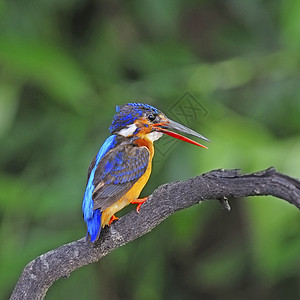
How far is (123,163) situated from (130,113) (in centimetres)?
10

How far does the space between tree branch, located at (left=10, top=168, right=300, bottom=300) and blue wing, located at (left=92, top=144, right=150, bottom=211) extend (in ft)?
0.19

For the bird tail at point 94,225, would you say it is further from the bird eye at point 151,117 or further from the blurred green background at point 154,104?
the blurred green background at point 154,104

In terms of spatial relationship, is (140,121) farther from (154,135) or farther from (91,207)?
(91,207)

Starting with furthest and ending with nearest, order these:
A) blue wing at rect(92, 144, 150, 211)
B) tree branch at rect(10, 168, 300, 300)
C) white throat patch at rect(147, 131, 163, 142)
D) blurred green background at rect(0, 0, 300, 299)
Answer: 1. blurred green background at rect(0, 0, 300, 299)
2. white throat patch at rect(147, 131, 163, 142)
3. blue wing at rect(92, 144, 150, 211)
4. tree branch at rect(10, 168, 300, 300)

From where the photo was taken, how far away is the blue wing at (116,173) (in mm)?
1092

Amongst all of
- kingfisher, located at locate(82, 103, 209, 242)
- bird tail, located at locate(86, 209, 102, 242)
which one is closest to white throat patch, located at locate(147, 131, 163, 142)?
kingfisher, located at locate(82, 103, 209, 242)

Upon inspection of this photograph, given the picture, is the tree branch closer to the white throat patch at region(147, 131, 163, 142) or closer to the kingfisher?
the kingfisher

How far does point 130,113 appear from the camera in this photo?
1.18 m

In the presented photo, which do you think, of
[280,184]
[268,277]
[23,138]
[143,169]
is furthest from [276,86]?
[280,184]

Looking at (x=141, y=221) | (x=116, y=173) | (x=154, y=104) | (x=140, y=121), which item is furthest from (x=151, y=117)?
(x=154, y=104)

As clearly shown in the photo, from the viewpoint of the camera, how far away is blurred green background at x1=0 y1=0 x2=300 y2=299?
7.54ft

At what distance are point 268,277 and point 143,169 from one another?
1494 millimetres

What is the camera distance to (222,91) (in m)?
2.58

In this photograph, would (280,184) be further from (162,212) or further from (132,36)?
(132,36)
